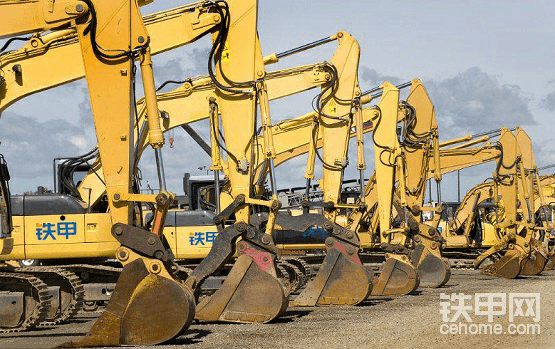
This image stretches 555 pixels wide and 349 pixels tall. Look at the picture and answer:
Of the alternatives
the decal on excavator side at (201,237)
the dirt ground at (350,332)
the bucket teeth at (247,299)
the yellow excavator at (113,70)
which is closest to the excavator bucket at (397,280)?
the dirt ground at (350,332)

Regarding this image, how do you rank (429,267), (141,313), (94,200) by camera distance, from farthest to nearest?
(429,267) → (94,200) → (141,313)

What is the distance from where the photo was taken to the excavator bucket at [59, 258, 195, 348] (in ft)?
40.7

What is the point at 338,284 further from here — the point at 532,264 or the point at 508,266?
the point at 532,264

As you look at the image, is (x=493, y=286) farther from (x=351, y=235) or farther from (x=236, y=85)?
(x=236, y=85)

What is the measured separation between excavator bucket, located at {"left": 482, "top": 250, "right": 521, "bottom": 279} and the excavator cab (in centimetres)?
1759

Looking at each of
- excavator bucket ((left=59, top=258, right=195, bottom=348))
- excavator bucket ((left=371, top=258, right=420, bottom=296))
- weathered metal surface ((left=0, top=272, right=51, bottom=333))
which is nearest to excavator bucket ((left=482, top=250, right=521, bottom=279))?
excavator bucket ((left=371, top=258, right=420, bottom=296))

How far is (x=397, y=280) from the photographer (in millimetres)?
21703

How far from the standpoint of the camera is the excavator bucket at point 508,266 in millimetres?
29219

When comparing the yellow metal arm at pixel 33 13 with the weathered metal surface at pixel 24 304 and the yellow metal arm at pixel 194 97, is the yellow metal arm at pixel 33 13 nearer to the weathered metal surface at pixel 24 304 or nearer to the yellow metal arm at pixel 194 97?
the weathered metal surface at pixel 24 304

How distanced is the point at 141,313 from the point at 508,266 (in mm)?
18784

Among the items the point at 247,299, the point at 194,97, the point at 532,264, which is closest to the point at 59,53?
the point at 194,97

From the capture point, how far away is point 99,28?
13.4m

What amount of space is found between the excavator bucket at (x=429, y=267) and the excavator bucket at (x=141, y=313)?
1294cm

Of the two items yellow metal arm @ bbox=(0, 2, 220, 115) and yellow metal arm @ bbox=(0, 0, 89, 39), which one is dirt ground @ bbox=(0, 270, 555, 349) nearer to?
yellow metal arm @ bbox=(0, 2, 220, 115)
